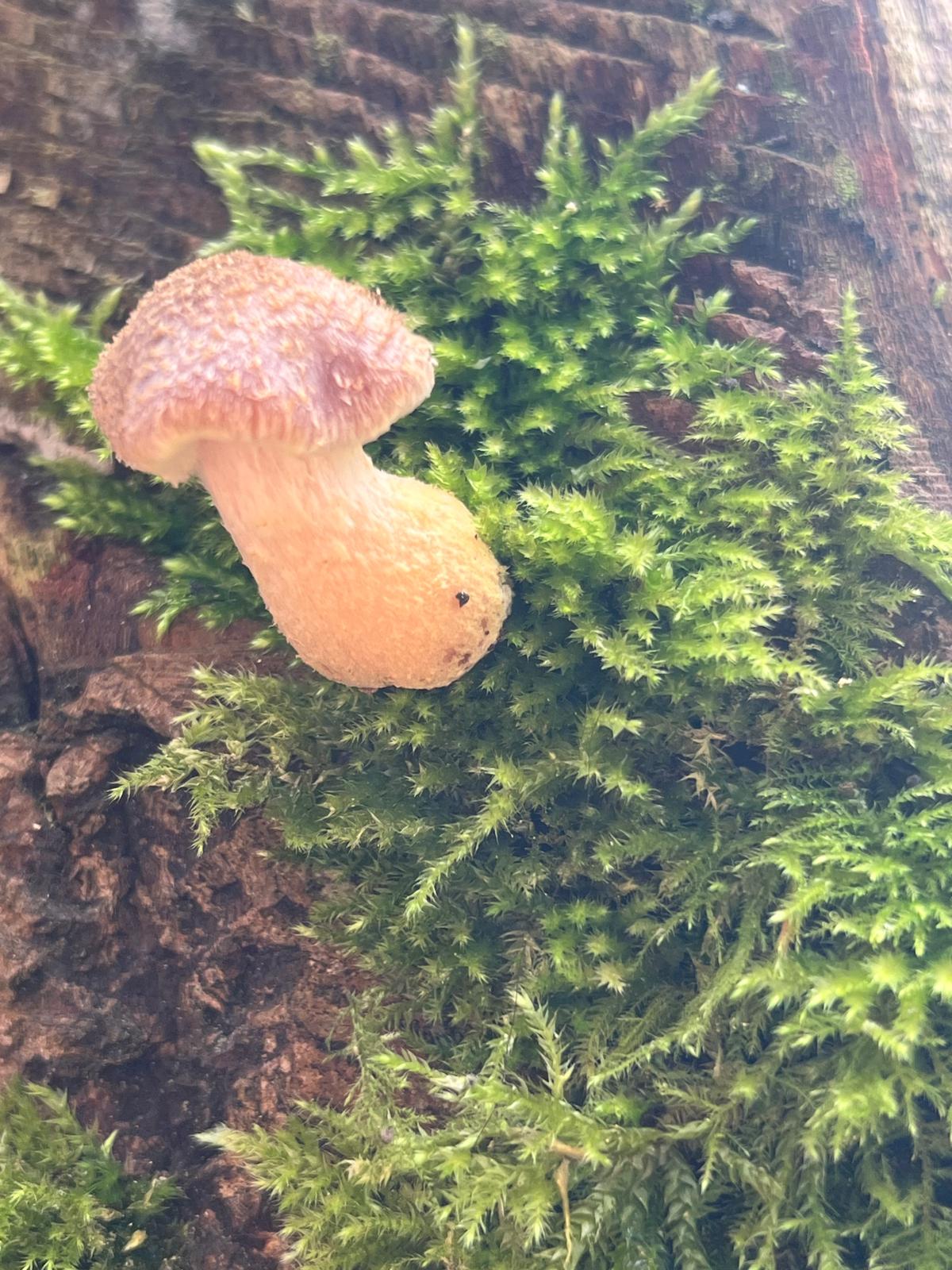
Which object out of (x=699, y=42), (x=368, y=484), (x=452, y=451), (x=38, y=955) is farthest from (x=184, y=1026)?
(x=699, y=42)

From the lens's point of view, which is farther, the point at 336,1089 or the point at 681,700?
the point at 681,700

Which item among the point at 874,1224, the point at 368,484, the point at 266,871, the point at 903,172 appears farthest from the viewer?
the point at 903,172

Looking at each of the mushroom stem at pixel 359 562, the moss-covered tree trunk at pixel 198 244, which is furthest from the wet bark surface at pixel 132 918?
the mushroom stem at pixel 359 562

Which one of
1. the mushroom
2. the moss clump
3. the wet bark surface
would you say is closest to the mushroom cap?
the mushroom

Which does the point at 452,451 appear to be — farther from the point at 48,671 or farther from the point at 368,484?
the point at 48,671

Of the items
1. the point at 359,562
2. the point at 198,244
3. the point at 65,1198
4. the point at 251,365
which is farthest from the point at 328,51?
the point at 65,1198

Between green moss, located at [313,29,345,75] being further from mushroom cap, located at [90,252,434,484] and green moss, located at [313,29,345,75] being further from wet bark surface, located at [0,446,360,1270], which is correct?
wet bark surface, located at [0,446,360,1270]
